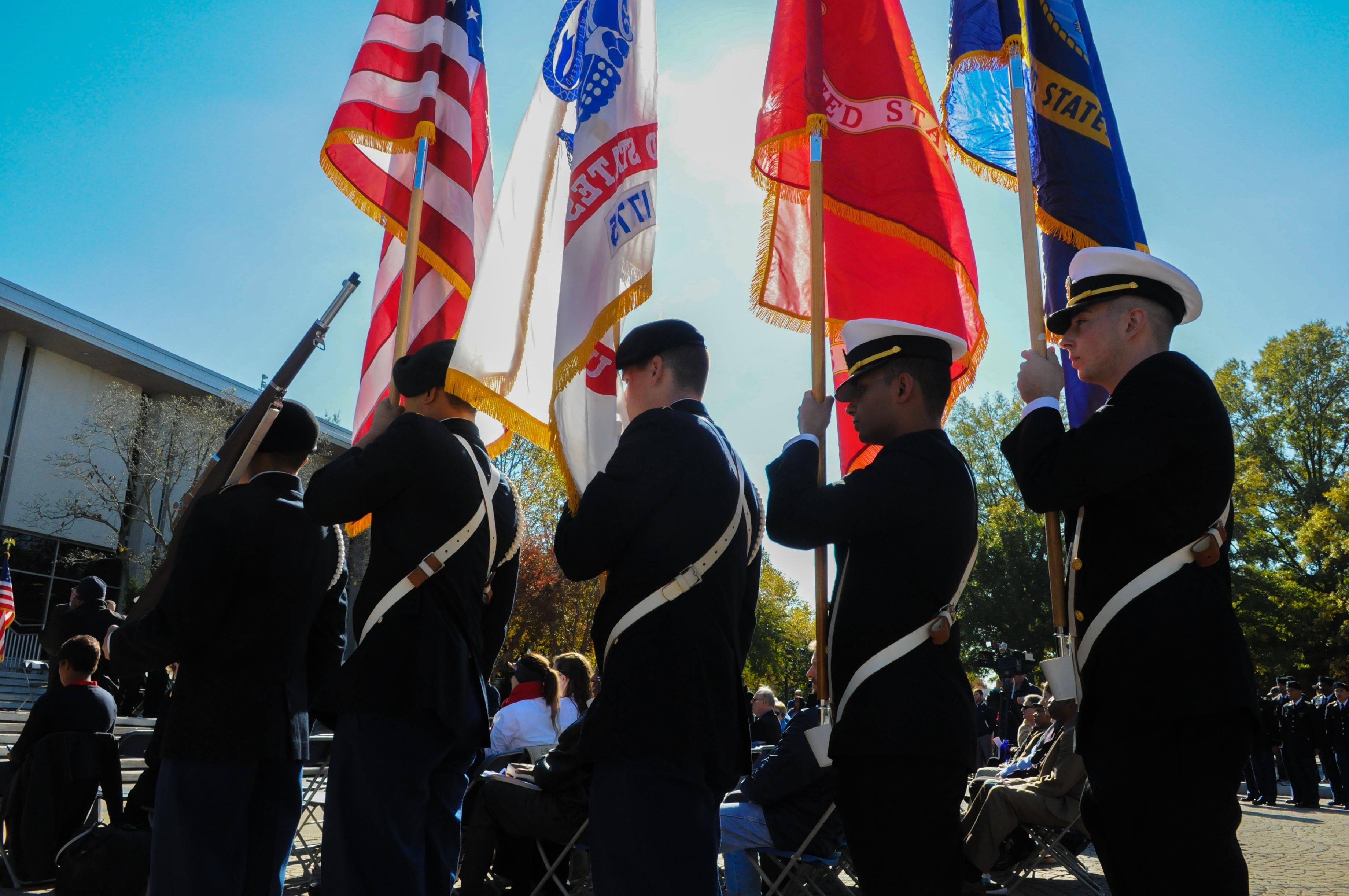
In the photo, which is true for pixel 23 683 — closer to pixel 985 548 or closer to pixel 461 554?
pixel 461 554

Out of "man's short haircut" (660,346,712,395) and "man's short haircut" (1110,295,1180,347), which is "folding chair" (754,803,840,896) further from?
"man's short haircut" (1110,295,1180,347)

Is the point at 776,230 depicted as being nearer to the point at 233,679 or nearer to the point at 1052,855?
the point at 233,679

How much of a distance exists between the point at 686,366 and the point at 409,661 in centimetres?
119

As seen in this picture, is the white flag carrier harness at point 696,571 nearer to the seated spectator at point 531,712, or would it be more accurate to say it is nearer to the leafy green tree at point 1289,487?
the seated spectator at point 531,712

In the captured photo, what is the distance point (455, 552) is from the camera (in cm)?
299

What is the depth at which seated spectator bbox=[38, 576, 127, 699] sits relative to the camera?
25.4ft

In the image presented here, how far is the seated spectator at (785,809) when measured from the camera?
4.80m

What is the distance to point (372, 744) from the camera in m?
2.73

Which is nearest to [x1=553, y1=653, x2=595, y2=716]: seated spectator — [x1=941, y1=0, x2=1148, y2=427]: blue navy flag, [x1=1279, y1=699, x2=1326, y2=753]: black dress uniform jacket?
[x1=941, y1=0, x2=1148, y2=427]: blue navy flag

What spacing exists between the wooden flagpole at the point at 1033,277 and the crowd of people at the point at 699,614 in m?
0.46

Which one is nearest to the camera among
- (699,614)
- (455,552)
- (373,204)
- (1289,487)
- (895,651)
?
(895,651)

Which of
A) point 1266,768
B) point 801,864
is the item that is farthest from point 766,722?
point 1266,768

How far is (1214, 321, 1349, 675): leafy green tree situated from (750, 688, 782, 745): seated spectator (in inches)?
932

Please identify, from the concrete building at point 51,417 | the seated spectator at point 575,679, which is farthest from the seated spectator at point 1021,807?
the concrete building at point 51,417
